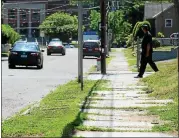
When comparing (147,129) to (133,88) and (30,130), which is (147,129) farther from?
(133,88)

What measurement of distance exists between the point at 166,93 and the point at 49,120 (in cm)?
396

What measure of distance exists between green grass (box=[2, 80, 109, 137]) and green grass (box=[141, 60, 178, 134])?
4.74 feet

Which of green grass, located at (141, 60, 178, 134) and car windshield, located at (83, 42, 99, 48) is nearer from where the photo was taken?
green grass, located at (141, 60, 178, 134)

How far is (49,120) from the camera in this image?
8.55 metres

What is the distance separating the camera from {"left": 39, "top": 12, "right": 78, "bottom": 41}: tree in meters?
100

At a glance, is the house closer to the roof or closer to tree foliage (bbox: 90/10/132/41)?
the roof

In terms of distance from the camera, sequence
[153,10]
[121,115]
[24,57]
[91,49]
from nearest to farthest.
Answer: [121,115] → [24,57] → [91,49] → [153,10]

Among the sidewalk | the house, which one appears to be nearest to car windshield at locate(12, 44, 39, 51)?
the sidewalk

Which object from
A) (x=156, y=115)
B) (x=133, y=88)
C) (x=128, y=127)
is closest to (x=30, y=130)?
(x=128, y=127)

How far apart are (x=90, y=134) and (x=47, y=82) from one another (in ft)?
33.0

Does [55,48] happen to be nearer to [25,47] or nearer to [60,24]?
[25,47]

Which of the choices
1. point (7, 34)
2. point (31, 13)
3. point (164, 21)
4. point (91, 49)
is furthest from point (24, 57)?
point (31, 13)

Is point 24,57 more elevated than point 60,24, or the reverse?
point 60,24

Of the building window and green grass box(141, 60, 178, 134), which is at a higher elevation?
the building window
